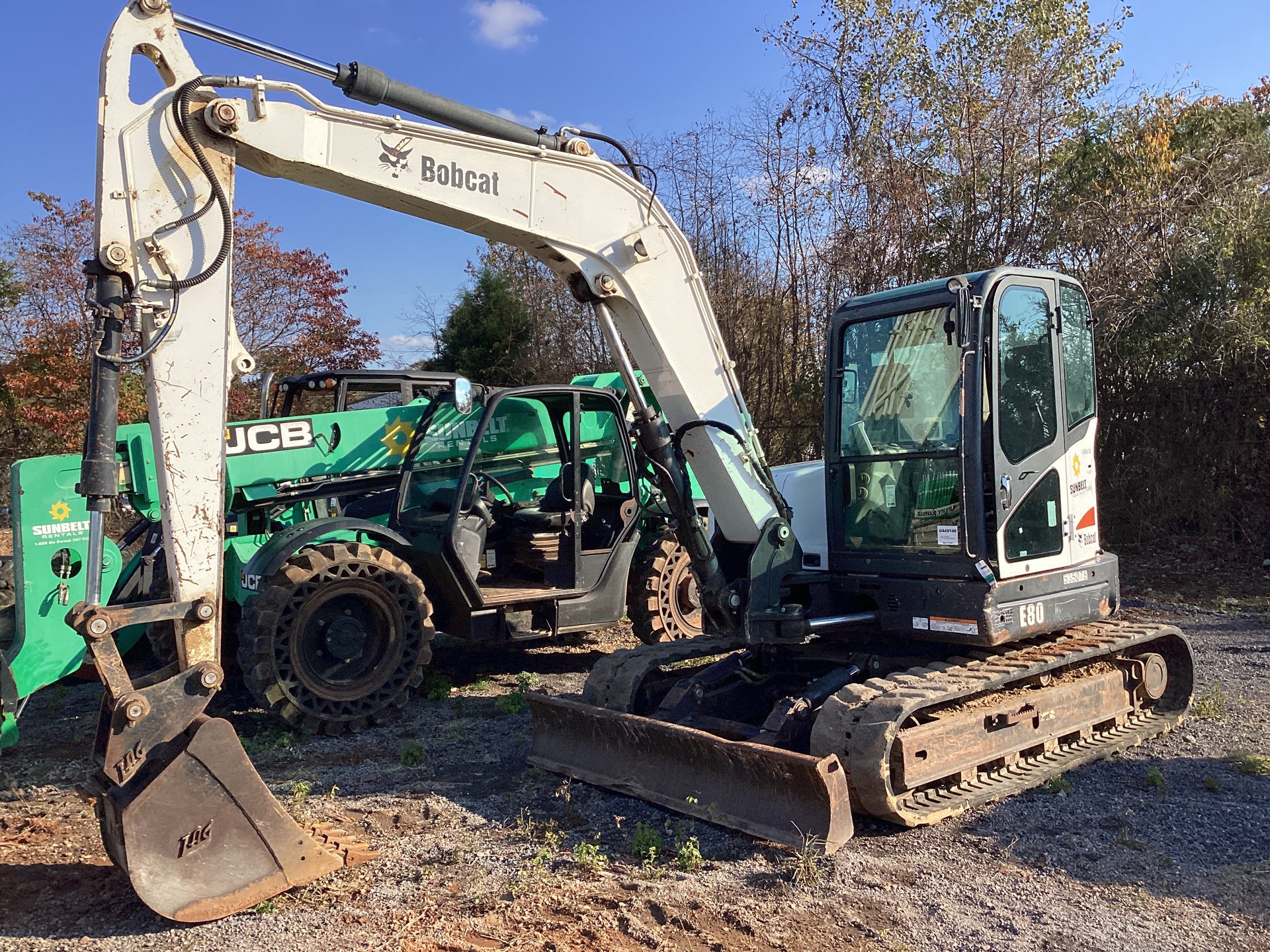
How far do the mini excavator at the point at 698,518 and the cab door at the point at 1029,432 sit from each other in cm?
2

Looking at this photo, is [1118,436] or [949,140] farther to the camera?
[949,140]

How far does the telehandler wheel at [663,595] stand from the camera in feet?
26.7

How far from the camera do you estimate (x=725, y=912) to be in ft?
12.8

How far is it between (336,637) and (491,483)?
1761mm

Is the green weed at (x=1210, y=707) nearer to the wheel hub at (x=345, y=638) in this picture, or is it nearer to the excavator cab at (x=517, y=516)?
the excavator cab at (x=517, y=516)

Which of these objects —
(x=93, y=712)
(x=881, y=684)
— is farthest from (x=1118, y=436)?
(x=93, y=712)

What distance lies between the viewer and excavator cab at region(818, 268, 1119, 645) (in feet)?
16.3

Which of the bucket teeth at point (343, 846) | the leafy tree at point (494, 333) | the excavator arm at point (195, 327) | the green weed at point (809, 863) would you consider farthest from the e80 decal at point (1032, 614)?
the leafy tree at point (494, 333)

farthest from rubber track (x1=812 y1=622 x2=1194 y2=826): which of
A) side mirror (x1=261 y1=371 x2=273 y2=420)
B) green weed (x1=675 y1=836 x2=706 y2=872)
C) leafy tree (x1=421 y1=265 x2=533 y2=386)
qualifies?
leafy tree (x1=421 y1=265 x2=533 y2=386)

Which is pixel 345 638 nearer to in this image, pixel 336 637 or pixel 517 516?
pixel 336 637

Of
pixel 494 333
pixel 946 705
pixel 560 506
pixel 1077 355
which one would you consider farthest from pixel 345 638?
pixel 494 333

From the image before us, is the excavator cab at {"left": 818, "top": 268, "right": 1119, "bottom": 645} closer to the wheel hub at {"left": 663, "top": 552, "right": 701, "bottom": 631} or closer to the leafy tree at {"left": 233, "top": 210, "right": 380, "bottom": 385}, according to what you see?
the wheel hub at {"left": 663, "top": 552, "right": 701, "bottom": 631}

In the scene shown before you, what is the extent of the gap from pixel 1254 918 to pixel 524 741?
386 centimetres

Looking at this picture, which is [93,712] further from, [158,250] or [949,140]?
[949,140]
